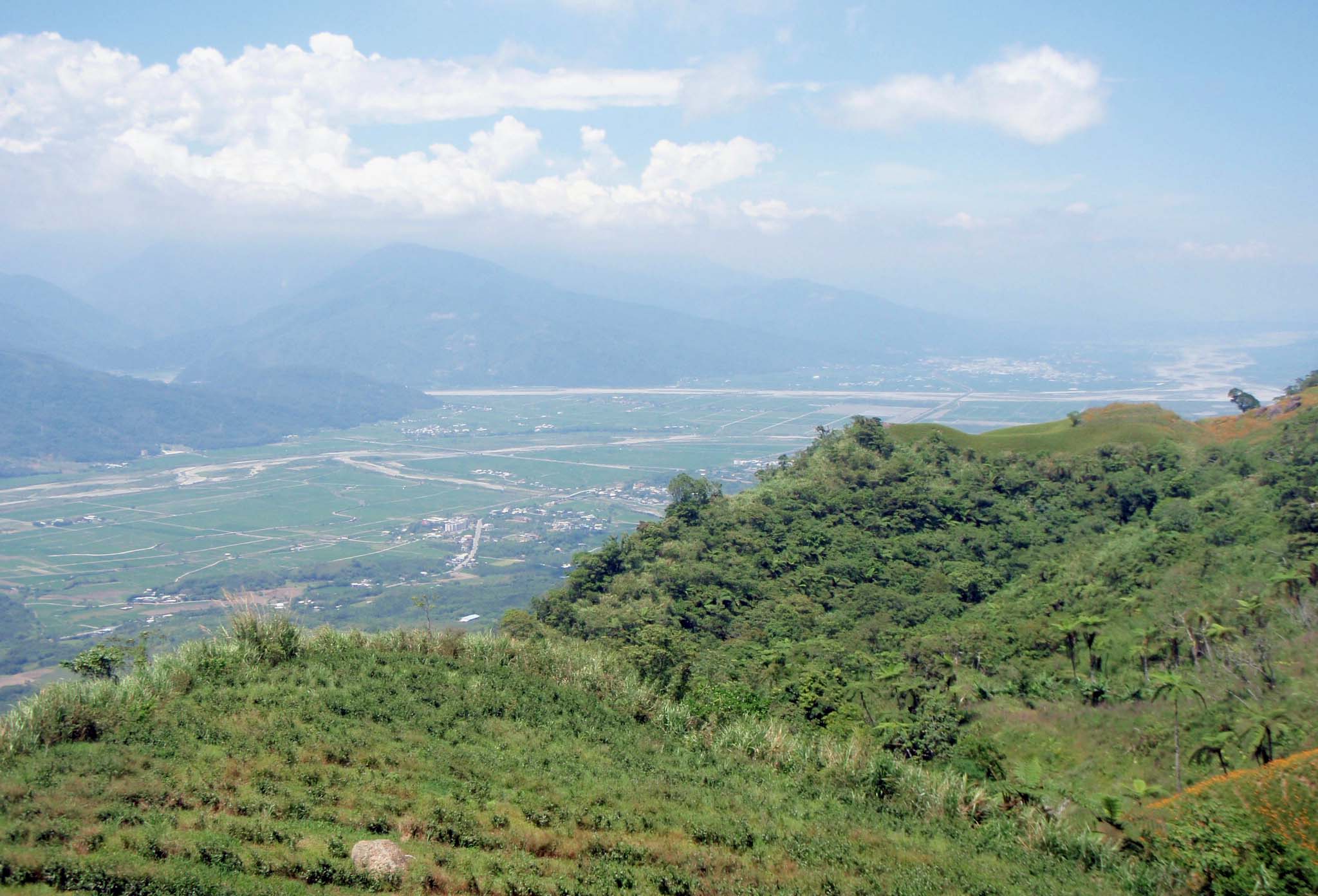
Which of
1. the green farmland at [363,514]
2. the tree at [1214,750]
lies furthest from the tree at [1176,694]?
the green farmland at [363,514]

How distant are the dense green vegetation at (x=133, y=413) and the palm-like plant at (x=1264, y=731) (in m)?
111

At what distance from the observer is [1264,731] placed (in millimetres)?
11781

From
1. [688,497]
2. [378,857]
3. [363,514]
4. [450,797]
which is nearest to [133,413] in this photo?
[363,514]

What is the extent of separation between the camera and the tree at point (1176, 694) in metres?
12.4

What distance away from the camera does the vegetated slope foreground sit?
321 inches

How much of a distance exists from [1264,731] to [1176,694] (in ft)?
4.72

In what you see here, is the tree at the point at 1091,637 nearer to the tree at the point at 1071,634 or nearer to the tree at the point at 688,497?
the tree at the point at 1071,634

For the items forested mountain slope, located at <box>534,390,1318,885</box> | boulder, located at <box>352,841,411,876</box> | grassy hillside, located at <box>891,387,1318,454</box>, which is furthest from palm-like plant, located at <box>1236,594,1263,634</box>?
grassy hillside, located at <box>891,387,1318,454</box>

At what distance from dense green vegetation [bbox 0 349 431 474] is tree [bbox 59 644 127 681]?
97843 mm

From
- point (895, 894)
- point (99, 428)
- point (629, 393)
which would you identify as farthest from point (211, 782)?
point (629, 393)

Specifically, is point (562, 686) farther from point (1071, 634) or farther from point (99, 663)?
point (1071, 634)

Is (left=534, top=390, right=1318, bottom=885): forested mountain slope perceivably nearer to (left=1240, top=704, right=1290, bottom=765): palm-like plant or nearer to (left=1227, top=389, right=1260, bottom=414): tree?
(left=1240, top=704, right=1290, bottom=765): palm-like plant

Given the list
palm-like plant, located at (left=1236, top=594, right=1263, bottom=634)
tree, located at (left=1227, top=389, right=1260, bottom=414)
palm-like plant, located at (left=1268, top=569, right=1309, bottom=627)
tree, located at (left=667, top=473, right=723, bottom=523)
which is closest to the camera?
palm-like plant, located at (left=1236, top=594, right=1263, bottom=634)

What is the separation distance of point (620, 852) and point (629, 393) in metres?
157
